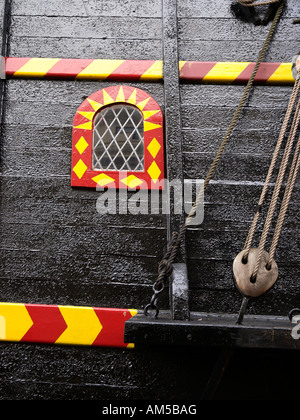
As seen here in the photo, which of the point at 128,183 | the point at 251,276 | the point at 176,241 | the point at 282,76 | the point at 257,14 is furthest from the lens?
the point at 257,14

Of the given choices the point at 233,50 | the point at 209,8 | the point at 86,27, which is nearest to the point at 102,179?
the point at 86,27

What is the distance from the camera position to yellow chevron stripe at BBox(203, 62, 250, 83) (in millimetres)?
2123

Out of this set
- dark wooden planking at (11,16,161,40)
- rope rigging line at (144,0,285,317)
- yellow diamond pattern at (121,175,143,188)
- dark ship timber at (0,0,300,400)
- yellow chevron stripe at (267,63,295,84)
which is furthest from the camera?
dark wooden planking at (11,16,161,40)

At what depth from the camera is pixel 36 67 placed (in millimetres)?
2141

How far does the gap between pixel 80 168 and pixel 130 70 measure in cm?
73

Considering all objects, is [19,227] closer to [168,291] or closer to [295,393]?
[168,291]

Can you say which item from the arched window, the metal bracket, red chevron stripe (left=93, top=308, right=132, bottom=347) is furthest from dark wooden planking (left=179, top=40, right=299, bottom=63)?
red chevron stripe (left=93, top=308, right=132, bottom=347)

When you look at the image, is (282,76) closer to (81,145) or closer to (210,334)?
(81,145)

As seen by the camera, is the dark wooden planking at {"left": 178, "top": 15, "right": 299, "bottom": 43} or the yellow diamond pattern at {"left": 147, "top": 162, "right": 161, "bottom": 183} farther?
the dark wooden planking at {"left": 178, "top": 15, "right": 299, "bottom": 43}

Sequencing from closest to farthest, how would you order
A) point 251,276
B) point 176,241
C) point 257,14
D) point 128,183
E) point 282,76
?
point 251,276, point 176,241, point 128,183, point 282,76, point 257,14

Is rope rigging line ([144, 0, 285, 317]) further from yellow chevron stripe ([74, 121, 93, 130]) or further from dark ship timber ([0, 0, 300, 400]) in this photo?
yellow chevron stripe ([74, 121, 93, 130])

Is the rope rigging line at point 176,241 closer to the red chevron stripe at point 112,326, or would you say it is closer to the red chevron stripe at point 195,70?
the red chevron stripe at point 112,326

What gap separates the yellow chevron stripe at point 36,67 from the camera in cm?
213

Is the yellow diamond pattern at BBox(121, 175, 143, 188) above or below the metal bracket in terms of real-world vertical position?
below
